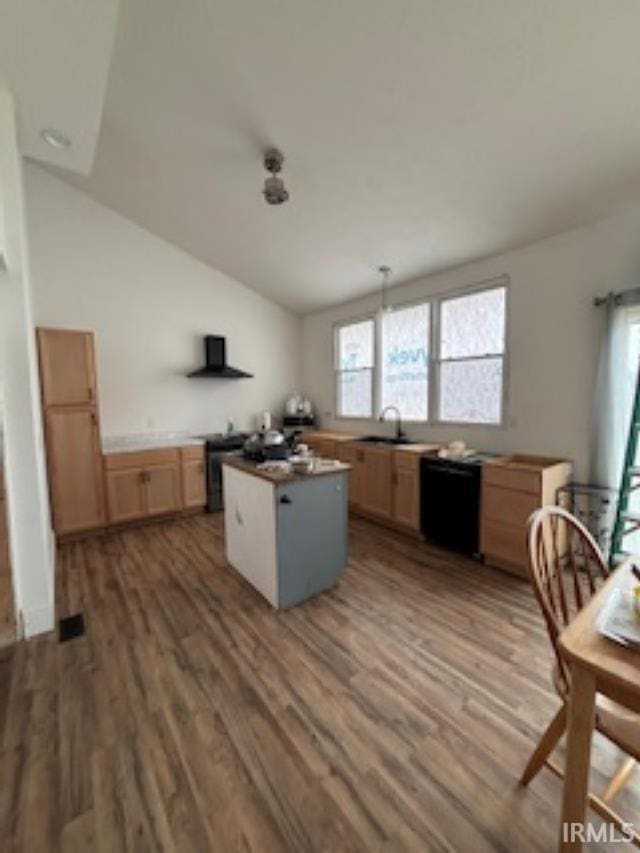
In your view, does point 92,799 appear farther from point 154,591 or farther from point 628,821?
point 628,821

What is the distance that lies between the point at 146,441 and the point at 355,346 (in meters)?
2.80

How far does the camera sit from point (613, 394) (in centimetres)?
269

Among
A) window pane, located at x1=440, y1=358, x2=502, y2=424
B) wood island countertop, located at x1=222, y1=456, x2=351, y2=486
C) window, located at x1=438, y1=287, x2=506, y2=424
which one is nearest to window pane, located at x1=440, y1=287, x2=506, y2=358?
window, located at x1=438, y1=287, x2=506, y2=424

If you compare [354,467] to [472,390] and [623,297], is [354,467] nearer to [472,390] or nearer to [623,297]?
[472,390]

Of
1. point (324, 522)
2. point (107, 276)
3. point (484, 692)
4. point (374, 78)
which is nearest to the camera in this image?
point (484, 692)

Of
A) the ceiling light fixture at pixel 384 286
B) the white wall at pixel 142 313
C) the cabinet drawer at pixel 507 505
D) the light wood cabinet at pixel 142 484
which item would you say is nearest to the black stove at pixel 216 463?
the light wood cabinet at pixel 142 484

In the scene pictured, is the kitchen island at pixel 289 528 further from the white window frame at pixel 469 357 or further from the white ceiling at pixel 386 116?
the white ceiling at pixel 386 116

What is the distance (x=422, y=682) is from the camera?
6.12 feet

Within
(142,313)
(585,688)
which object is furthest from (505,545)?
(142,313)

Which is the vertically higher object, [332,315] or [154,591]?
[332,315]

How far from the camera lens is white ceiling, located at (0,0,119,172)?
178 cm

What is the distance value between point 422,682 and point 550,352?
2.57 m

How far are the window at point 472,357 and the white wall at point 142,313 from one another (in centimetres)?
256

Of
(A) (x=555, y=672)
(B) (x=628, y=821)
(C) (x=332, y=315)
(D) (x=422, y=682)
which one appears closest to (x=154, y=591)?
(D) (x=422, y=682)
